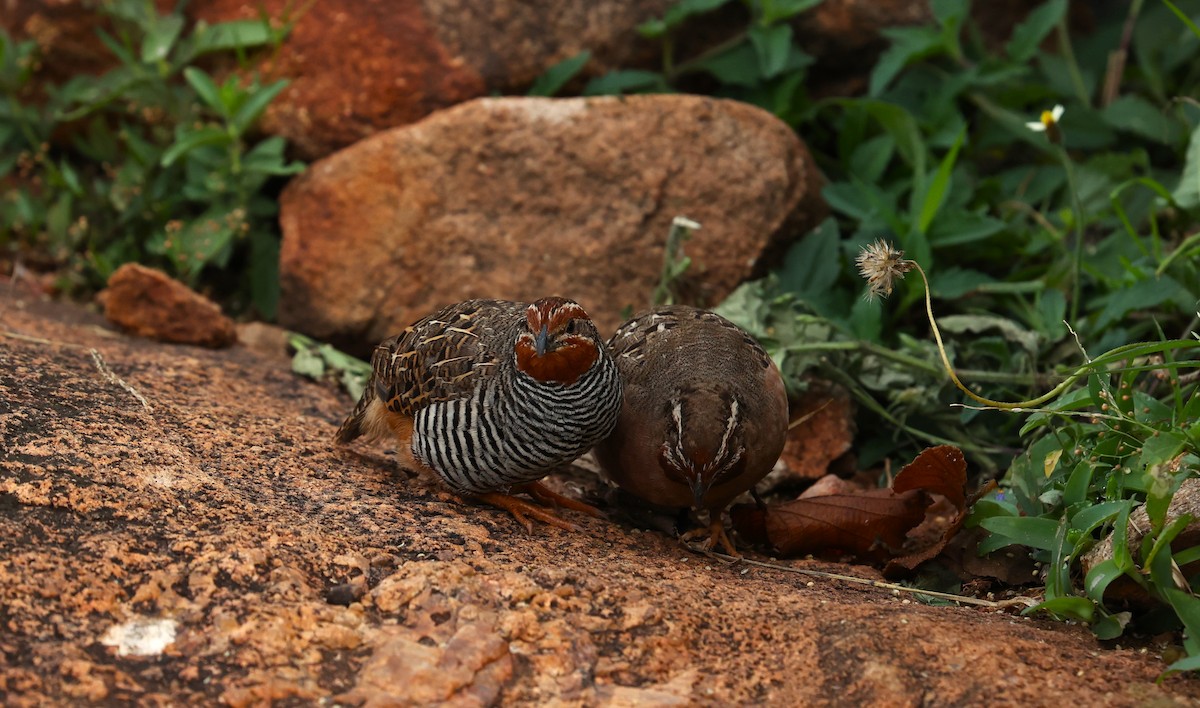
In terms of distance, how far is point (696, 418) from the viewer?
4.00 meters

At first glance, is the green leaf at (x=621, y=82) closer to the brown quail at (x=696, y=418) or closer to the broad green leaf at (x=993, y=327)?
the broad green leaf at (x=993, y=327)

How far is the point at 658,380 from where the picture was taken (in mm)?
4305

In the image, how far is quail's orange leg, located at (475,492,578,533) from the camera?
14.2ft

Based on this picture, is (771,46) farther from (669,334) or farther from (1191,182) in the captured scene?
(669,334)

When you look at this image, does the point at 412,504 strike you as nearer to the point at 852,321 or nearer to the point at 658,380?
the point at 658,380

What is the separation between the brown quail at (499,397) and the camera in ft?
13.1

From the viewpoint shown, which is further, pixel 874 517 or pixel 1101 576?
pixel 874 517

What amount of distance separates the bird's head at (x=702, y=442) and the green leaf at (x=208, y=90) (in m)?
3.51

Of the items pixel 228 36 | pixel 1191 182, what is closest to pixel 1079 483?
pixel 1191 182

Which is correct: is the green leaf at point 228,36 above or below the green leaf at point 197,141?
above

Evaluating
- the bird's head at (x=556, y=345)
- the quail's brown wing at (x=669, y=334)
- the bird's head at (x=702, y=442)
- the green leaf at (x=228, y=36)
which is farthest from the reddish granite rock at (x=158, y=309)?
the bird's head at (x=702, y=442)

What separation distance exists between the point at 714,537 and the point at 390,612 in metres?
1.51

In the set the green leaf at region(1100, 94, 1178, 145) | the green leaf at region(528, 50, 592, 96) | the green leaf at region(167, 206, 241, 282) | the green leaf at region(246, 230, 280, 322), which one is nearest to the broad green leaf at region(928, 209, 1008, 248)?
the green leaf at region(1100, 94, 1178, 145)

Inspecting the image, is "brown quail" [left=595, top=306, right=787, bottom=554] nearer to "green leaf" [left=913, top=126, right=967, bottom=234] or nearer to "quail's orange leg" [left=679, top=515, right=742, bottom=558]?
"quail's orange leg" [left=679, top=515, right=742, bottom=558]
